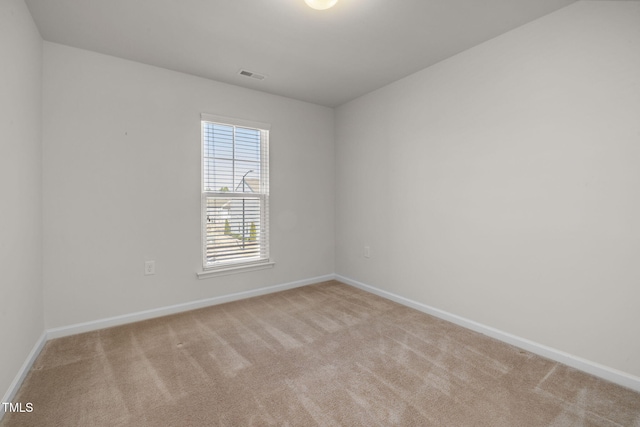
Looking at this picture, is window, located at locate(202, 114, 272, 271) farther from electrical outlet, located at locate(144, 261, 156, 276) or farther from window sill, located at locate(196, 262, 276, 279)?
electrical outlet, located at locate(144, 261, 156, 276)

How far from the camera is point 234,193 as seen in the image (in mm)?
3324

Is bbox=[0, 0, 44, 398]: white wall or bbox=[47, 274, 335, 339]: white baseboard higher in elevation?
bbox=[0, 0, 44, 398]: white wall

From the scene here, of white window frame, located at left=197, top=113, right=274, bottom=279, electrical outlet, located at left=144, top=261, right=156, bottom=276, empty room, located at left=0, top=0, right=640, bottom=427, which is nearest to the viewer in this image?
empty room, located at left=0, top=0, right=640, bottom=427

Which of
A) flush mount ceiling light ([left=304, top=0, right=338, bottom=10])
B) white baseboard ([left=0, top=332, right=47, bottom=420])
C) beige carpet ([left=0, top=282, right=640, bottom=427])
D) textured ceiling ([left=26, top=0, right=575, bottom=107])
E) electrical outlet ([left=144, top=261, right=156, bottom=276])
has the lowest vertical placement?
beige carpet ([left=0, top=282, right=640, bottom=427])

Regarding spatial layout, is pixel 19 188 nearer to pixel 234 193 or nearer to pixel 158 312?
pixel 158 312

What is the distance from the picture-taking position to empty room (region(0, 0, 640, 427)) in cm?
175

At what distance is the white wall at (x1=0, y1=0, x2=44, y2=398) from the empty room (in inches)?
0.9

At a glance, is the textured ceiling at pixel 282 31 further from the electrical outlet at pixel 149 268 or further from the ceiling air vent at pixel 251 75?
the electrical outlet at pixel 149 268

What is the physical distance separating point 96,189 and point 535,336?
12.3 feet

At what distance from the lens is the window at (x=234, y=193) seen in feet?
10.4

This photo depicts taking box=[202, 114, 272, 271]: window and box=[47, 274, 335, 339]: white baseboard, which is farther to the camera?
box=[202, 114, 272, 271]: window

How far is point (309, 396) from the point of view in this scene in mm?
1715

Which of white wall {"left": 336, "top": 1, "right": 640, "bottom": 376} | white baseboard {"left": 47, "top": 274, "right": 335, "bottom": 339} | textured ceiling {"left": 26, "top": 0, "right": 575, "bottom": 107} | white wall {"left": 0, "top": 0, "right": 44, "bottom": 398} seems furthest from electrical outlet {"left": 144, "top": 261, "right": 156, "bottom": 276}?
white wall {"left": 336, "top": 1, "right": 640, "bottom": 376}

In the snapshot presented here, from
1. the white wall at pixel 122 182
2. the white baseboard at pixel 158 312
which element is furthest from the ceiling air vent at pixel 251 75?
the white baseboard at pixel 158 312
